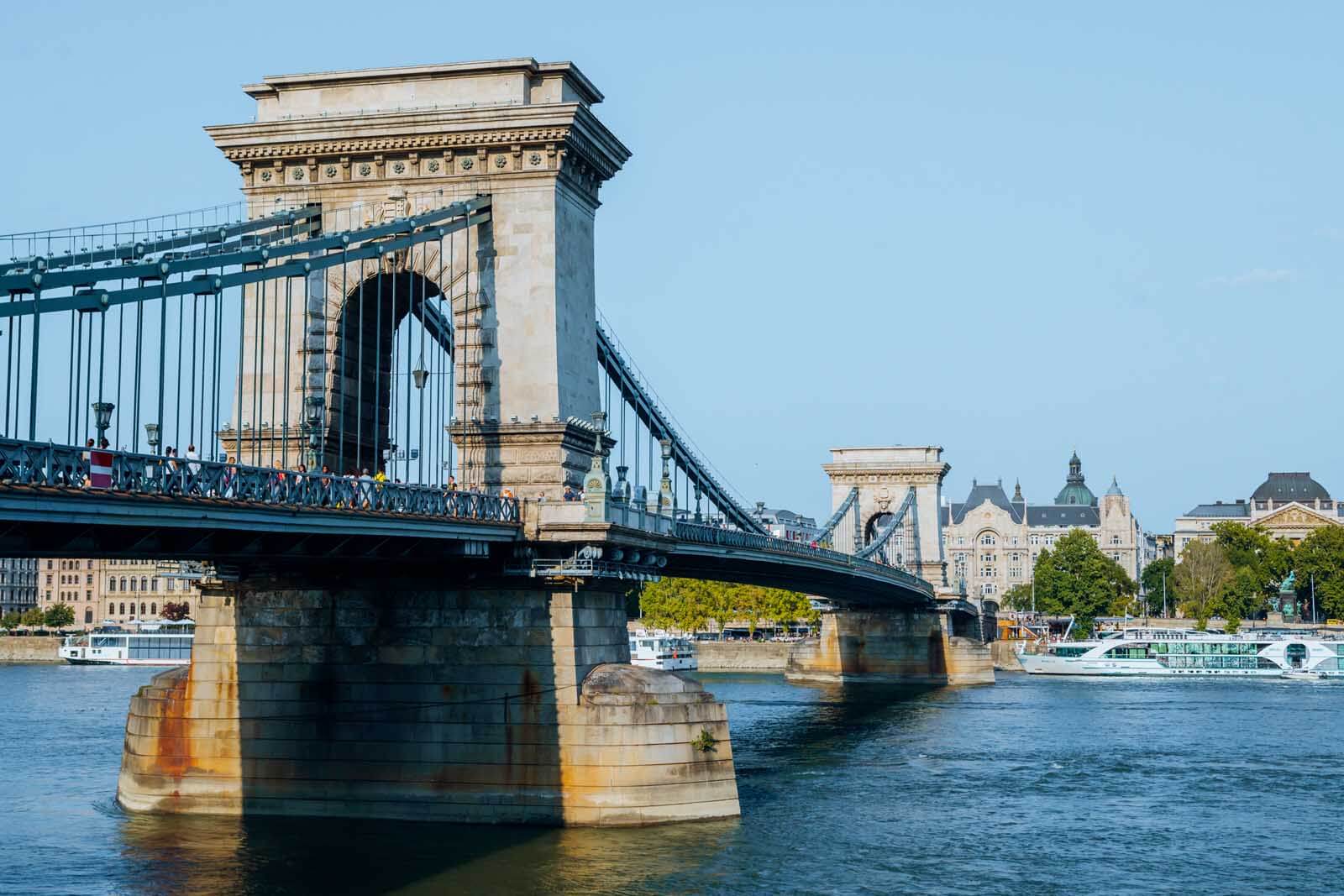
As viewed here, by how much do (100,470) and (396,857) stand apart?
1375 centimetres

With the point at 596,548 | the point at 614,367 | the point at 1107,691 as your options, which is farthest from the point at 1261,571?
the point at 596,548

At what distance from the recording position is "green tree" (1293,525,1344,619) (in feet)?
534

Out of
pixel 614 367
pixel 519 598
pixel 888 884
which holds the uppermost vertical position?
pixel 614 367

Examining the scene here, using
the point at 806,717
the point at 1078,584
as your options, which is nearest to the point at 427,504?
the point at 806,717

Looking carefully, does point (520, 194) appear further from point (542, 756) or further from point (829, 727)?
Result: point (829, 727)

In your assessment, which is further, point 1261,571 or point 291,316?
point 1261,571

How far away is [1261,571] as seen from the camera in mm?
166125

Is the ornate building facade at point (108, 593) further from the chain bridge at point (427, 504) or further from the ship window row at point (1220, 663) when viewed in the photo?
the chain bridge at point (427, 504)

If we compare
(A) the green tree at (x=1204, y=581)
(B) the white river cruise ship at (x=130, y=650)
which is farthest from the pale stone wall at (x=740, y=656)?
(A) the green tree at (x=1204, y=581)

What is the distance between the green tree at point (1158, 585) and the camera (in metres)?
187

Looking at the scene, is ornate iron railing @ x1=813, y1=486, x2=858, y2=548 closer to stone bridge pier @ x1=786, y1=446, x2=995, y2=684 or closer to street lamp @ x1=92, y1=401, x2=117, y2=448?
stone bridge pier @ x1=786, y1=446, x2=995, y2=684

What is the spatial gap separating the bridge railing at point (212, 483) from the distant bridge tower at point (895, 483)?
9347 cm

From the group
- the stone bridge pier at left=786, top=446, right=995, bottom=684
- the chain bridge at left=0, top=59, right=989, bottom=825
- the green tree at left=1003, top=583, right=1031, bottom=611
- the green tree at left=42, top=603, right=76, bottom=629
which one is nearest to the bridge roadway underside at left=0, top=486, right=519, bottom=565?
the chain bridge at left=0, top=59, right=989, bottom=825

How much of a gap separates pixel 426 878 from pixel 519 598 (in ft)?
24.4
